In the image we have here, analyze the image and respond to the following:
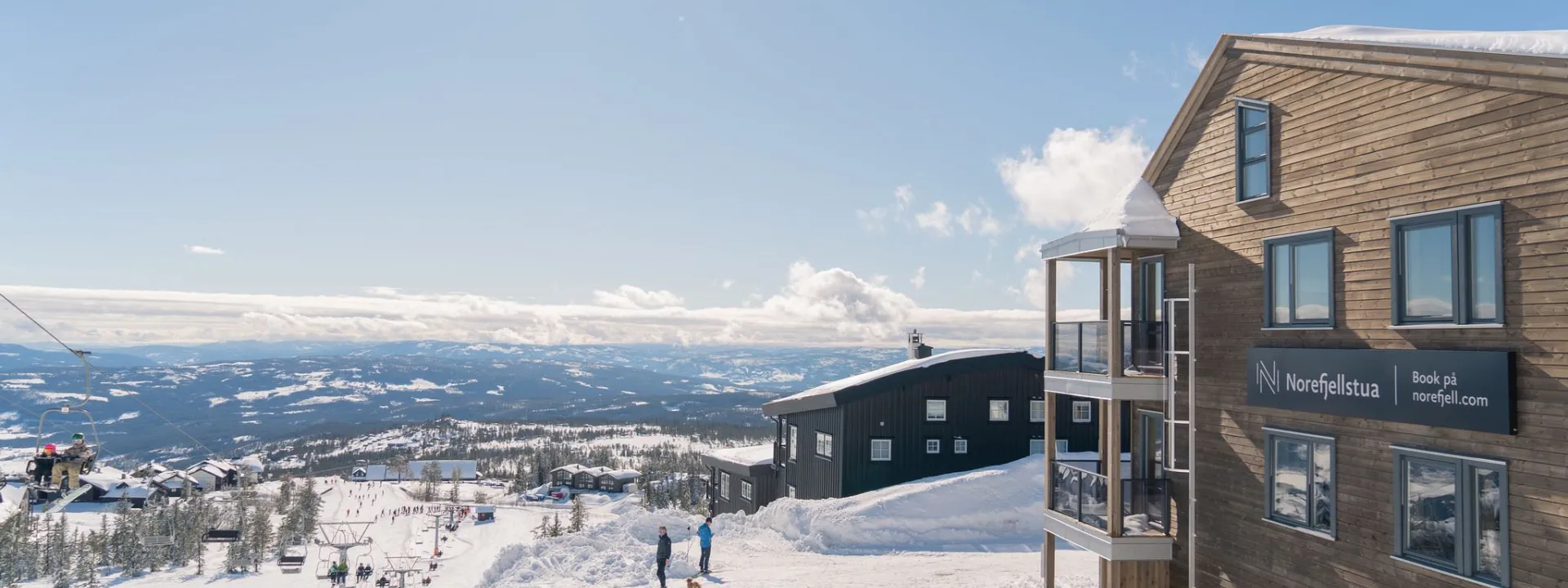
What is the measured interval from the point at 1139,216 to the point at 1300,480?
16.2ft

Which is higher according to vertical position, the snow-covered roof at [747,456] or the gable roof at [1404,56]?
the gable roof at [1404,56]

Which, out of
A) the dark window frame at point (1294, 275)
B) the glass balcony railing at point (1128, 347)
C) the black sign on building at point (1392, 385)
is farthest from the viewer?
the glass balcony railing at point (1128, 347)

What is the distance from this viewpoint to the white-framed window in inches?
1309

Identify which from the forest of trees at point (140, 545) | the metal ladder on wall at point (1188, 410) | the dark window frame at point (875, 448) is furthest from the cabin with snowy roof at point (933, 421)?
the forest of trees at point (140, 545)

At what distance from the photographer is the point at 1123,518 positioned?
47.6 ft

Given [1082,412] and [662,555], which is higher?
[1082,412]

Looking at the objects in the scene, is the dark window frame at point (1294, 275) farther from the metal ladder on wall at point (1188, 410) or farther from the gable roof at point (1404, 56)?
the gable roof at point (1404, 56)

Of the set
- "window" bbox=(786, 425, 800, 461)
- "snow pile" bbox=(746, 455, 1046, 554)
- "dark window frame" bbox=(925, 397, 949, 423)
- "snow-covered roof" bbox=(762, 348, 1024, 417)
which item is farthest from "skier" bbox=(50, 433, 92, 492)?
"dark window frame" bbox=(925, 397, 949, 423)

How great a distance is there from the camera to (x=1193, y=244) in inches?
567

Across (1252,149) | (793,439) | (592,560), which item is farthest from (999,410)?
(1252,149)

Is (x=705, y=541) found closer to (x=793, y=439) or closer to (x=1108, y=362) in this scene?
(x=1108, y=362)

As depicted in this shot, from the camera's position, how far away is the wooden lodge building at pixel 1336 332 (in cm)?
901

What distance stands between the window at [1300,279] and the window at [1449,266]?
1.08 metres

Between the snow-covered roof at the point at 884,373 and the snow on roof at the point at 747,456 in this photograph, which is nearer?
the snow-covered roof at the point at 884,373
